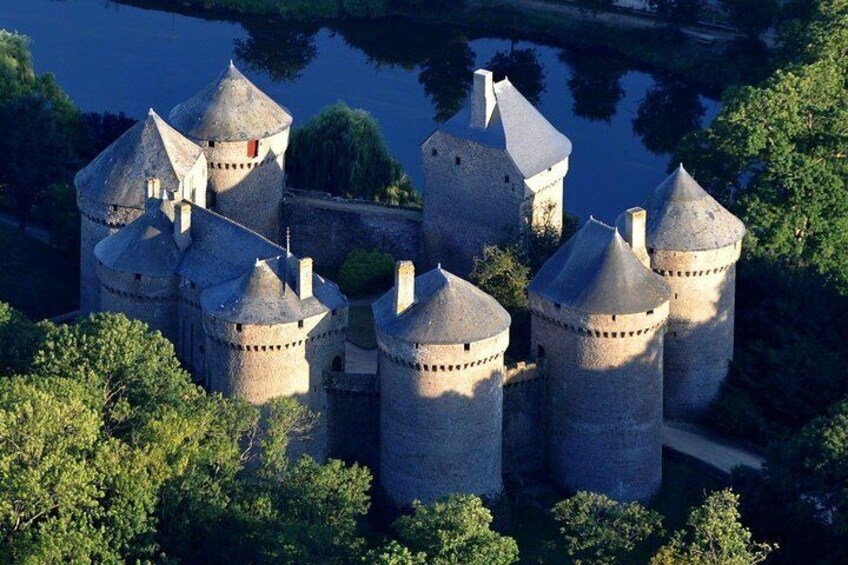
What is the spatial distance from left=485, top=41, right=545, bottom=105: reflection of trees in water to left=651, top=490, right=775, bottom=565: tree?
146ft

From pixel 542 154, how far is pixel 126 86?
35.0 m

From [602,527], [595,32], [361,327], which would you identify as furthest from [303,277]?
[595,32]

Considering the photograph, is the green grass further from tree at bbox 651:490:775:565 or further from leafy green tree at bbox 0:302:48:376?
tree at bbox 651:490:775:565

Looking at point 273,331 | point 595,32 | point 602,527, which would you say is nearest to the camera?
point 602,527

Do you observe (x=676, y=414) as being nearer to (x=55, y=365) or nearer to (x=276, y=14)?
(x=55, y=365)

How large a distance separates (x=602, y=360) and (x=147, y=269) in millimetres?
12317

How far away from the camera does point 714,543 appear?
58.2 m

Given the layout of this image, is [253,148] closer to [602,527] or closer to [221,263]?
[221,263]

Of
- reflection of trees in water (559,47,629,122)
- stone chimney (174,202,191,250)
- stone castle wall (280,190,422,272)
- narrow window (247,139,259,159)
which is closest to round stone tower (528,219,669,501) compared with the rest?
stone chimney (174,202,191,250)

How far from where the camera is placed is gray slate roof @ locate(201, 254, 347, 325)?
6231cm

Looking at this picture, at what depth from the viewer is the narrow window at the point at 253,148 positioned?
72.5 m

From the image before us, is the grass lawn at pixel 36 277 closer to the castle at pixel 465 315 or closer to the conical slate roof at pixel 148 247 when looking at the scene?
the castle at pixel 465 315

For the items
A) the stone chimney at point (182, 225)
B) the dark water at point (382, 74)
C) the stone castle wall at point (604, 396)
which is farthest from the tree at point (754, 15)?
the stone chimney at point (182, 225)

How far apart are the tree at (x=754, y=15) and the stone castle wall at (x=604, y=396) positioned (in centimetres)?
4187
